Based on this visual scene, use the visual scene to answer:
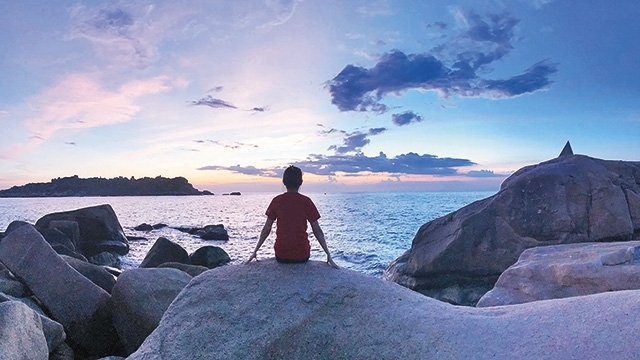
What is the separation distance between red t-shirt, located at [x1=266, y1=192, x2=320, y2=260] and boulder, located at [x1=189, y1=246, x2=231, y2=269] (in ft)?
56.1

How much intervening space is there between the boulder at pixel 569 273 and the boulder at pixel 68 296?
8.17 m

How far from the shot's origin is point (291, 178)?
22.0 feet

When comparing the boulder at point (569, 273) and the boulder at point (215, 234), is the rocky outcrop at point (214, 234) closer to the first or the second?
the boulder at point (215, 234)

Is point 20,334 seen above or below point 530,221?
below

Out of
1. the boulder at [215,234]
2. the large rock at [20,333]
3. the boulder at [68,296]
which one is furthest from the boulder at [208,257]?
the boulder at [215,234]

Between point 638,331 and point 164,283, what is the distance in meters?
8.50

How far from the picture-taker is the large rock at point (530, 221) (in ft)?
37.1

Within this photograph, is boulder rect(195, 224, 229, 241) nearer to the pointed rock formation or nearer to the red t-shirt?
the pointed rock formation

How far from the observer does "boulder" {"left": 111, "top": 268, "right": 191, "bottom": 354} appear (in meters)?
9.27

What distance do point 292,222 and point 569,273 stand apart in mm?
4983

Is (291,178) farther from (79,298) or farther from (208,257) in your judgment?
(208,257)

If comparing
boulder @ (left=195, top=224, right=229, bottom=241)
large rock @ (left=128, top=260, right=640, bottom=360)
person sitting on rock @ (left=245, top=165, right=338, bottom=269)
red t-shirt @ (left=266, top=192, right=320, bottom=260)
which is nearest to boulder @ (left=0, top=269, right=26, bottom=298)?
large rock @ (left=128, top=260, right=640, bottom=360)

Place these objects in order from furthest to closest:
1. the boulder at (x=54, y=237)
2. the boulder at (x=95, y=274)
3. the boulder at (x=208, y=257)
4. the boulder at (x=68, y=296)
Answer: the boulder at (x=208, y=257)
the boulder at (x=54, y=237)
the boulder at (x=95, y=274)
the boulder at (x=68, y=296)

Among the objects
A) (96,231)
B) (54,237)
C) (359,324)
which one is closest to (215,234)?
(96,231)
